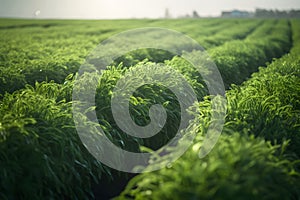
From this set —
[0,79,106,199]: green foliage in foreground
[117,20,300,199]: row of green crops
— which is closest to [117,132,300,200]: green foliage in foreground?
[117,20,300,199]: row of green crops

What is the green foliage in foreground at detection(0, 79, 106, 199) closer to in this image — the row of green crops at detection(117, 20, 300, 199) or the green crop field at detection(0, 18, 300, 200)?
the green crop field at detection(0, 18, 300, 200)

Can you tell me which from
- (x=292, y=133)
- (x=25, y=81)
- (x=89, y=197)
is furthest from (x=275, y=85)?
(x=25, y=81)

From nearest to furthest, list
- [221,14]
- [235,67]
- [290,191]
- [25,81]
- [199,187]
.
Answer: [199,187]
[290,191]
[25,81]
[235,67]
[221,14]

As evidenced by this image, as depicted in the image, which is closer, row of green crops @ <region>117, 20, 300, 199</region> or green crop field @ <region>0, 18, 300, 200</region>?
row of green crops @ <region>117, 20, 300, 199</region>

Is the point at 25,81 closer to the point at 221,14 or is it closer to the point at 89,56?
the point at 89,56

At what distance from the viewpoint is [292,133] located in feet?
12.0

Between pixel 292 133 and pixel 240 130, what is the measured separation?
591mm

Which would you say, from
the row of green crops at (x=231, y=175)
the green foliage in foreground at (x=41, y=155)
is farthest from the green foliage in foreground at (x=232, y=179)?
the green foliage in foreground at (x=41, y=155)

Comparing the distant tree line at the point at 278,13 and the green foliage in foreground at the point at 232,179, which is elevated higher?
the distant tree line at the point at 278,13

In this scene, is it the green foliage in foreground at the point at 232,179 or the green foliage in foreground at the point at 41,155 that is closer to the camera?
the green foliage in foreground at the point at 232,179

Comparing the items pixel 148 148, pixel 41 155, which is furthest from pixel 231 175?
pixel 148 148

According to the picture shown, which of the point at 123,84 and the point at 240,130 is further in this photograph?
the point at 123,84

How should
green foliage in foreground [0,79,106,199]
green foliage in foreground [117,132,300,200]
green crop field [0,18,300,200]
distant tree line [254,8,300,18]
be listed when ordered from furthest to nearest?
1. distant tree line [254,8,300,18]
2. green foliage in foreground [0,79,106,199]
3. green crop field [0,18,300,200]
4. green foliage in foreground [117,132,300,200]

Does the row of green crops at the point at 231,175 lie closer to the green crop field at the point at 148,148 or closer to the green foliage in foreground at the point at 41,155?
the green crop field at the point at 148,148
